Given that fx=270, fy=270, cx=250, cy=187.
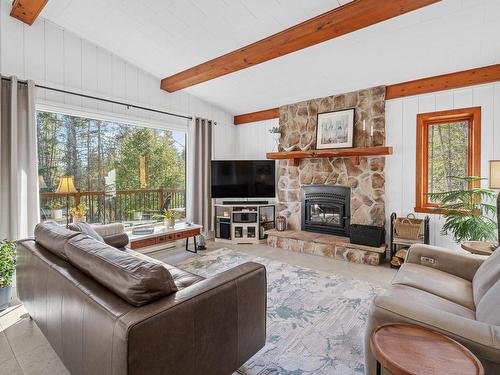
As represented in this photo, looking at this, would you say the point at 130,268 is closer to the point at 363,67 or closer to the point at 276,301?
the point at 276,301

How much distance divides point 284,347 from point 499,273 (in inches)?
55.2

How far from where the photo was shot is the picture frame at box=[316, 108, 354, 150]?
13.7 ft

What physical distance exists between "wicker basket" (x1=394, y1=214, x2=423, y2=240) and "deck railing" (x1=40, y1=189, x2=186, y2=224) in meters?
3.48

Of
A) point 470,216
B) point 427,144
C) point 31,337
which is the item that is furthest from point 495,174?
point 31,337

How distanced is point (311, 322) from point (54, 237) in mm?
2045

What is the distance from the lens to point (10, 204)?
290cm

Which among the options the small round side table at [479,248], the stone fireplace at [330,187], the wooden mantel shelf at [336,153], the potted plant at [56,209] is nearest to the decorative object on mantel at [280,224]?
the stone fireplace at [330,187]

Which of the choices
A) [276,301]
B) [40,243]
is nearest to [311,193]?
[276,301]

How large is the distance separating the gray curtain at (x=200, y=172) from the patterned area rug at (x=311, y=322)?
54.6 inches

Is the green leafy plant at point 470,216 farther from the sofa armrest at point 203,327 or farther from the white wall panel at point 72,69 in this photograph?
the white wall panel at point 72,69

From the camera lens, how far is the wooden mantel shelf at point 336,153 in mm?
3738

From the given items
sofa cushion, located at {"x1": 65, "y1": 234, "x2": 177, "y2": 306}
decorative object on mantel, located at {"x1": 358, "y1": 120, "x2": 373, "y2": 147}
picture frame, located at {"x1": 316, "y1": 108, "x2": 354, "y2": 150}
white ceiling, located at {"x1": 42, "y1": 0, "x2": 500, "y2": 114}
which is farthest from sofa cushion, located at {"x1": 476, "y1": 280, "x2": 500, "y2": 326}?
picture frame, located at {"x1": 316, "y1": 108, "x2": 354, "y2": 150}

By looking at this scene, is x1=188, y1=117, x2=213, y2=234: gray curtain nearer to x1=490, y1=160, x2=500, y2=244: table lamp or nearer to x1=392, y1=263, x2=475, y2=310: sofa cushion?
x1=392, y1=263, x2=475, y2=310: sofa cushion

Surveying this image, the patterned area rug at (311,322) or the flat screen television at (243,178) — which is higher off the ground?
the flat screen television at (243,178)
